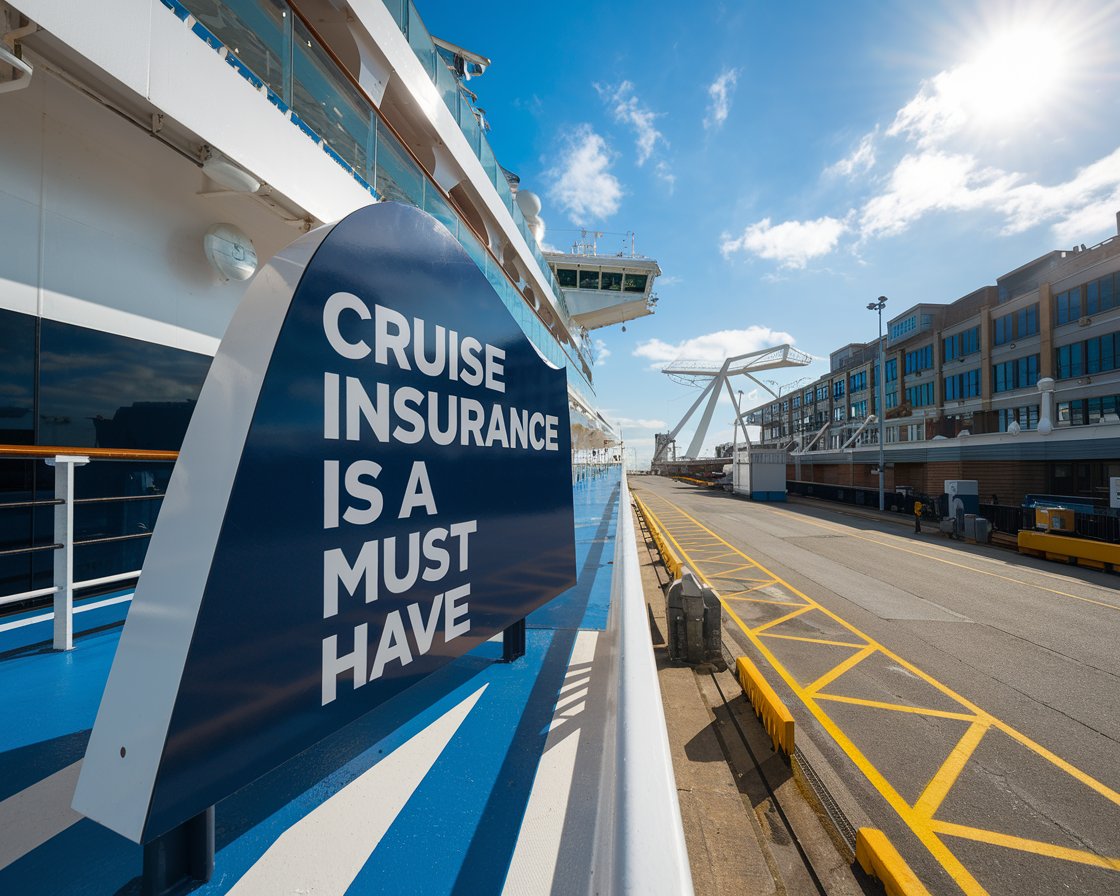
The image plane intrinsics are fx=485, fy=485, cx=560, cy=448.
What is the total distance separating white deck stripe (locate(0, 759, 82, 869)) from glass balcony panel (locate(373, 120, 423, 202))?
18.1ft

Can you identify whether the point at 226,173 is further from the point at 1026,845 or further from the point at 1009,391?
the point at 1009,391

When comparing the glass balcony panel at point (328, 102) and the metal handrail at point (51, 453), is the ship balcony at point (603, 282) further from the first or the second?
the metal handrail at point (51, 453)

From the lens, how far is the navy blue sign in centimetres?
122

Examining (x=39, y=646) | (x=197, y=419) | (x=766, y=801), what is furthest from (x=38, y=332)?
(x=766, y=801)

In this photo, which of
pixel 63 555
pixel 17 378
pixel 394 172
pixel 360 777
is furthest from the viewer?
pixel 394 172

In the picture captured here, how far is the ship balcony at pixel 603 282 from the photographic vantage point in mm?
25438

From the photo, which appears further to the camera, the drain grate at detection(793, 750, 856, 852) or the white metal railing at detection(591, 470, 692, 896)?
the drain grate at detection(793, 750, 856, 852)

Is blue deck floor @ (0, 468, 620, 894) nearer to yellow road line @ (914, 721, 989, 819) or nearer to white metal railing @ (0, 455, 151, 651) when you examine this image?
white metal railing @ (0, 455, 151, 651)

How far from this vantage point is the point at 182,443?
2.12 meters

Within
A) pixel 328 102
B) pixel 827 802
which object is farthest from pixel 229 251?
pixel 827 802

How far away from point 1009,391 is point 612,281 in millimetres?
27516

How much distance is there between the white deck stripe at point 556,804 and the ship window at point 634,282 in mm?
25685

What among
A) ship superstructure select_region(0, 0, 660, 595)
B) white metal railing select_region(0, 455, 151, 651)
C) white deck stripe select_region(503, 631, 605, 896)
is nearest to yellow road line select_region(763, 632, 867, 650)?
white deck stripe select_region(503, 631, 605, 896)

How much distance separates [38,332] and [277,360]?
4581mm
